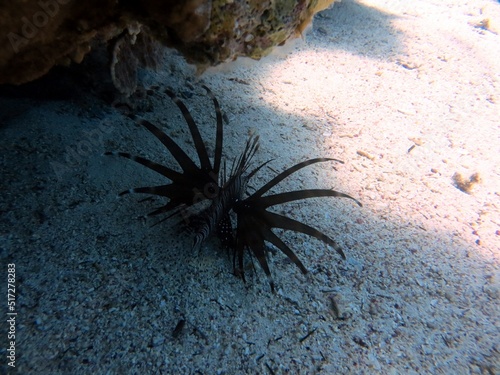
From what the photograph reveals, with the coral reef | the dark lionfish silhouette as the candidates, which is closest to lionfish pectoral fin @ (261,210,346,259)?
the dark lionfish silhouette

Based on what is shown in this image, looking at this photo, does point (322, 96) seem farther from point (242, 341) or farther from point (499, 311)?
point (242, 341)

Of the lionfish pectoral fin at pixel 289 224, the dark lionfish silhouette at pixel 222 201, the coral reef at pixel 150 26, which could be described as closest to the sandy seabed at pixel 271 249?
the dark lionfish silhouette at pixel 222 201

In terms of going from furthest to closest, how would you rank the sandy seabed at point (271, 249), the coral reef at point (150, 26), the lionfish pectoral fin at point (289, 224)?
the lionfish pectoral fin at point (289, 224), the sandy seabed at point (271, 249), the coral reef at point (150, 26)

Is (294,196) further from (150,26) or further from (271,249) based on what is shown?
(150,26)

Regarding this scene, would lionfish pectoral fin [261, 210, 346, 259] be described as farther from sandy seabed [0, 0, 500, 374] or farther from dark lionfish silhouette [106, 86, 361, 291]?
sandy seabed [0, 0, 500, 374]

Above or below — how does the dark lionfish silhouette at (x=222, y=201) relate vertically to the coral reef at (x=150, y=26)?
below

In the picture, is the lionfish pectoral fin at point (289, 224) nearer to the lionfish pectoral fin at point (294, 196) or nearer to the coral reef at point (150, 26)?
the lionfish pectoral fin at point (294, 196)
